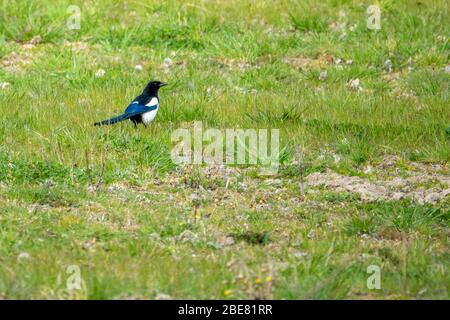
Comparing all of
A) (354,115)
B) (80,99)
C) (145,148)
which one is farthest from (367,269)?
(80,99)

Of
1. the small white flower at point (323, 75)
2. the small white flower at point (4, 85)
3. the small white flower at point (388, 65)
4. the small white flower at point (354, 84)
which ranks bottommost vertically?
the small white flower at point (4, 85)

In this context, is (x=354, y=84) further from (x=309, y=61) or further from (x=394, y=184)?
(x=394, y=184)

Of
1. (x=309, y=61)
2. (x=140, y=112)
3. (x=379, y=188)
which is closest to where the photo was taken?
(x=379, y=188)

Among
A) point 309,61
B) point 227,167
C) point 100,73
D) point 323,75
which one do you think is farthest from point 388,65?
point 227,167

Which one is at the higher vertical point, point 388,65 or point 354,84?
point 388,65

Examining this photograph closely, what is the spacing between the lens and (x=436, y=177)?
9.49 m

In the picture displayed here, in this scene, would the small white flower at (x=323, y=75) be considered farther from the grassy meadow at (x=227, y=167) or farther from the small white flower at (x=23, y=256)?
the small white flower at (x=23, y=256)

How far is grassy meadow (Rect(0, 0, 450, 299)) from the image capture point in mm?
6770

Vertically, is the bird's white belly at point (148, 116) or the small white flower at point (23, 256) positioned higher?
the bird's white belly at point (148, 116)

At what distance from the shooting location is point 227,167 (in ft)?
31.6

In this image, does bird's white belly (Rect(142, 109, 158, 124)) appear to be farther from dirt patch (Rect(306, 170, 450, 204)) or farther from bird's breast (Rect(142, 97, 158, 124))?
dirt patch (Rect(306, 170, 450, 204))

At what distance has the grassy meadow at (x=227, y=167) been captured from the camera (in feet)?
22.2

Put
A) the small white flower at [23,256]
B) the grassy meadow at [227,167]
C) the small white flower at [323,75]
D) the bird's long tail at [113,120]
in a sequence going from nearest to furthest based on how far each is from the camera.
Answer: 1. the grassy meadow at [227,167]
2. the small white flower at [23,256]
3. the bird's long tail at [113,120]
4. the small white flower at [323,75]

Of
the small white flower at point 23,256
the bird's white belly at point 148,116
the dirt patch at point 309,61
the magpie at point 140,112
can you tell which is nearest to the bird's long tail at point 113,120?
the magpie at point 140,112
